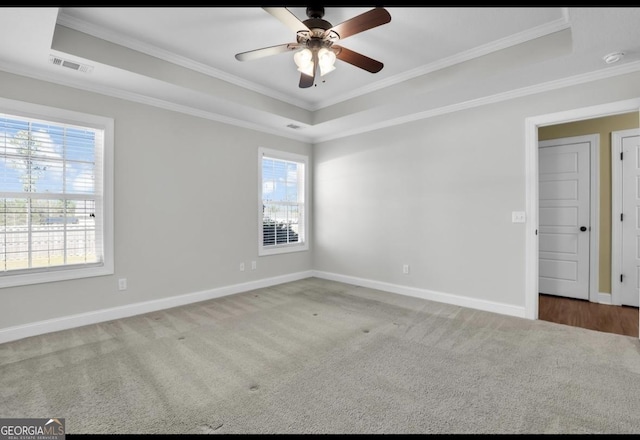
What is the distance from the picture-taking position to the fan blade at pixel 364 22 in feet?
6.88

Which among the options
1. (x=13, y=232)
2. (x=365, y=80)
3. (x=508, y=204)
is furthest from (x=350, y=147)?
(x=13, y=232)

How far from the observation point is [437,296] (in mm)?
4145

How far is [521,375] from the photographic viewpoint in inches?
88.5

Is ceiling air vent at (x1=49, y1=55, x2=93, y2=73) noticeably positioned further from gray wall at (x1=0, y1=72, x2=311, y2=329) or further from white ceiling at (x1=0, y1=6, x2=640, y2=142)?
gray wall at (x1=0, y1=72, x2=311, y2=329)

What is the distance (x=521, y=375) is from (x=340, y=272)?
10.8 ft

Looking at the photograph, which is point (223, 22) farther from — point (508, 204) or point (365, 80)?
point (508, 204)

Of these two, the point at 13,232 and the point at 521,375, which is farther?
the point at 13,232

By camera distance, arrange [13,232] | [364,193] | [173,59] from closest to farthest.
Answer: [13,232] < [173,59] < [364,193]

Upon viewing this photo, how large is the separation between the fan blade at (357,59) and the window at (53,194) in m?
2.61

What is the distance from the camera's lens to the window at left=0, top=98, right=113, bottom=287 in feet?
9.52

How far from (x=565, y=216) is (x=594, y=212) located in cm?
31

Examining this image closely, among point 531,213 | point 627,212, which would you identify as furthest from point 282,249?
point 627,212

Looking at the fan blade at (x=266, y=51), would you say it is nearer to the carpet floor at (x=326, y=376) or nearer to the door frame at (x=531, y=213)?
the carpet floor at (x=326, y=376)

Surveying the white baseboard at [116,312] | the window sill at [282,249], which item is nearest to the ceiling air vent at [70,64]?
the white baseboard at [116,312]
